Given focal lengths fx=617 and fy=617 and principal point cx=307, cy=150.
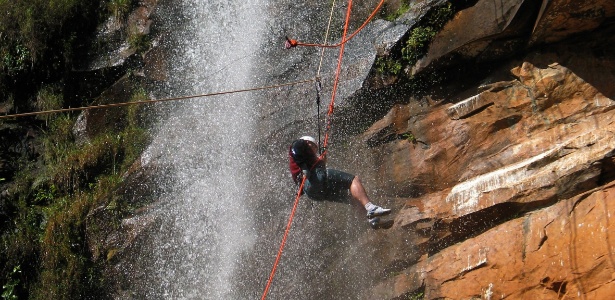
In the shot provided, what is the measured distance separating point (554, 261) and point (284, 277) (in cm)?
328

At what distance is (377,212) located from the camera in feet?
22.4

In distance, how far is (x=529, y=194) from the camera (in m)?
5.90

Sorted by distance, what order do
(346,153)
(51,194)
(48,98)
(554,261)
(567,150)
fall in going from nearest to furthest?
(554,261), (567,150), (346,153), (51,194), (48,98)

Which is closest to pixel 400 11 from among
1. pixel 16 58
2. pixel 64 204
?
pixel 64 204

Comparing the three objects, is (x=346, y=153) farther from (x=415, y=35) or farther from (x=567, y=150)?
(x=567, y=150)

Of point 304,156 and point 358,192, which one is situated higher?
point 304,156

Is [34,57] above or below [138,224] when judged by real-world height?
above

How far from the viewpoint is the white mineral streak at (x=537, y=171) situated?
564 centimetres

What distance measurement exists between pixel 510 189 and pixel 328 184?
2.09 m

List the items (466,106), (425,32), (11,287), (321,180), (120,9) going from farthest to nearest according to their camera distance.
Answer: (120,9) → (11,287) → (425,32) → (321,180) → (466,106)

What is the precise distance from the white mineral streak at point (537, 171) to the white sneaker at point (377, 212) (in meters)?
0.69

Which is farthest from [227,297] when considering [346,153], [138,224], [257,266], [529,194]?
[529,194]

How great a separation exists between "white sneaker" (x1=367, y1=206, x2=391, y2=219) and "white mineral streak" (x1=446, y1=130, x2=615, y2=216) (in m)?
0.69

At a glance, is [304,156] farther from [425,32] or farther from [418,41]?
[425,32]
